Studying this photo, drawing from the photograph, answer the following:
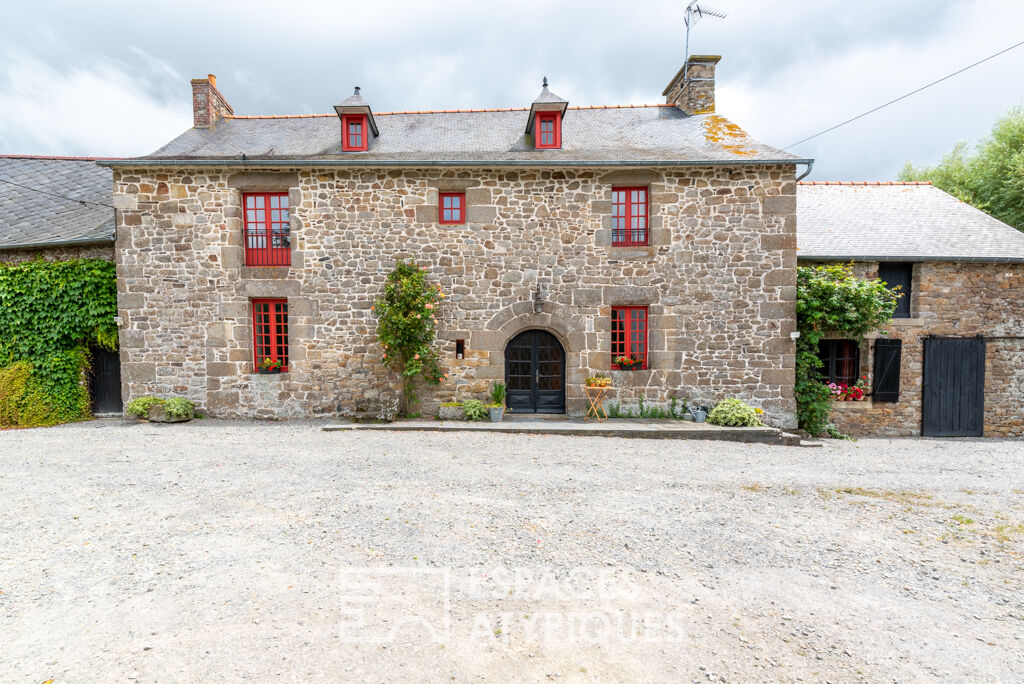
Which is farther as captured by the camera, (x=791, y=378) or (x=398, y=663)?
(x=791, y=378)

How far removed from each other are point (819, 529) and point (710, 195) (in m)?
6.93

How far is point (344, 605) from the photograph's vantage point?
2.76m

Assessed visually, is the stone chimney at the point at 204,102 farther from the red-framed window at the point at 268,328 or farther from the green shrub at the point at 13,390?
the green shrub at the point at 13,390

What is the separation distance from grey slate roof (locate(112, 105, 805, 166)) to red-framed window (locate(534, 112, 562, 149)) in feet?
0.67

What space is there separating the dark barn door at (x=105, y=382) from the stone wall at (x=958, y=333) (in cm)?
1586

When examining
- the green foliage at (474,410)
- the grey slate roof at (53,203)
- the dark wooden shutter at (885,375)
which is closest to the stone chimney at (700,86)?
the dark wooden shutter at (885,375)

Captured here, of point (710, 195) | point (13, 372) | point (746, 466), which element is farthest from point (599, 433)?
point (13, 372)

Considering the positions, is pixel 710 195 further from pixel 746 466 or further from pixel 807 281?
pixel 746 466

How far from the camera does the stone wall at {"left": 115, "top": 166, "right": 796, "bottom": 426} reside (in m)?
8.80

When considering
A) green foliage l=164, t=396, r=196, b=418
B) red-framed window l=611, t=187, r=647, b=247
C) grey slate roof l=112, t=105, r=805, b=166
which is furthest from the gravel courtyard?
grey slate roof l=112, t=105, r=805, b=166

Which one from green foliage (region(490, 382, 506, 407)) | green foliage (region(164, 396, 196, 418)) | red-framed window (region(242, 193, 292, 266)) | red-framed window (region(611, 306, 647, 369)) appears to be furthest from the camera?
red-framed window (region(611, 306, 647, 369))

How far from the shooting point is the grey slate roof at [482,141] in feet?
28.4

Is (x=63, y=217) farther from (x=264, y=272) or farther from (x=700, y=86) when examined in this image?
(x=700, y=86)

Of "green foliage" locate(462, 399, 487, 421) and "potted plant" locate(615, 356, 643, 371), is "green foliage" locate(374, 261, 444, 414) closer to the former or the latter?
"green foliage" locate(462, 399, 487, 421)
